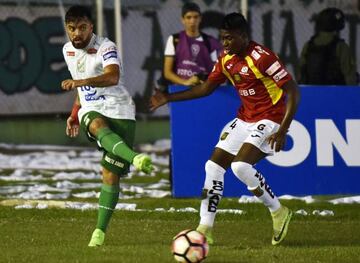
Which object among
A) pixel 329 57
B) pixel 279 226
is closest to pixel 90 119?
pixel 279 226

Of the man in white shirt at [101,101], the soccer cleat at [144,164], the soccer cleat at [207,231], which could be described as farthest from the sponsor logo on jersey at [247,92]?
the soccer cleat at [144,164]

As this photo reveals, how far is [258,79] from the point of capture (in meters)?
11.7

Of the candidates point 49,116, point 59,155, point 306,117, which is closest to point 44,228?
point 306,117

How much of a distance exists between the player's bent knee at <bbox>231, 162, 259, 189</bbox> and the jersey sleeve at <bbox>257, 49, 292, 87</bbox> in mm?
817

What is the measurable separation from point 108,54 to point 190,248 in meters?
2.10

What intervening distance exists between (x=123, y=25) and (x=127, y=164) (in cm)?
1278

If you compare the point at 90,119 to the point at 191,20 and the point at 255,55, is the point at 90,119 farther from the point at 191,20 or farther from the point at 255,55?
the point at 191,20

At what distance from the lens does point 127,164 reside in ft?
36.9

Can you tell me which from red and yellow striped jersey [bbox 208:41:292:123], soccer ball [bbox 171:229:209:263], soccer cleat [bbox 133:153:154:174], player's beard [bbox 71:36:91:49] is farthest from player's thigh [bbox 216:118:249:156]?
soccer ball [bbox 171:229:209:263]

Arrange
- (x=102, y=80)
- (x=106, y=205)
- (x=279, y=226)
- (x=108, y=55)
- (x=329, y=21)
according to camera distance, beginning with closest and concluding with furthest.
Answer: (x=102, y=80) < (x=108, y=55) < (x=106, y=205) < (x=279, y=226) < (x=329, y=21)

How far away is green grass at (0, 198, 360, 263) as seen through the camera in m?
10.6

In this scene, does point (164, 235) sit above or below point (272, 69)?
below

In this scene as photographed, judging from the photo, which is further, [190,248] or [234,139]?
[234,139]

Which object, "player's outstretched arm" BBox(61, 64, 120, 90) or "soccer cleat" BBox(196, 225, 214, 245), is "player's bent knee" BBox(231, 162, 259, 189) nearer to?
"soccer cleat" BBox(196, 225, 214, 245)
